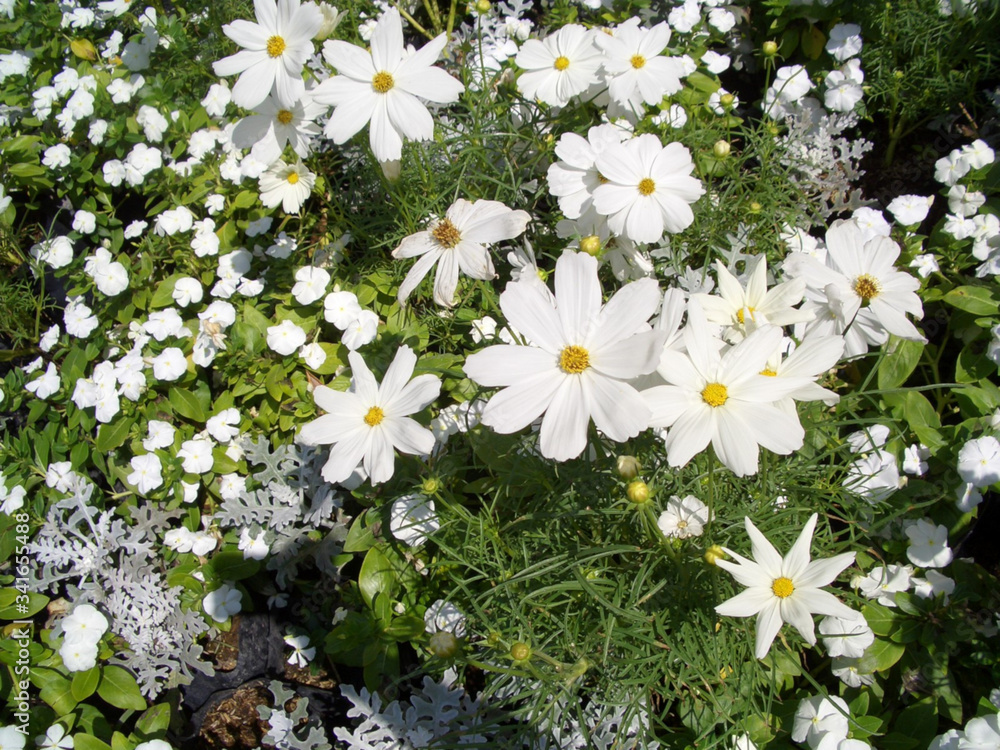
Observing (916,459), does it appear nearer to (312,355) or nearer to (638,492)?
(638,492)

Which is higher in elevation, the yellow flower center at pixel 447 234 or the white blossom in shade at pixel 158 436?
the yellow flower center at pixel 447 234

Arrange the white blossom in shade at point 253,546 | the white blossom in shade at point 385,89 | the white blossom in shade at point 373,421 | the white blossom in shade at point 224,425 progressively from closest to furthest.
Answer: the white blossom in shade at point 373,421, the white blossom in shade at point 385,89, the white blossom in shade at point 253,546, the white blossom in shade at point 224,425

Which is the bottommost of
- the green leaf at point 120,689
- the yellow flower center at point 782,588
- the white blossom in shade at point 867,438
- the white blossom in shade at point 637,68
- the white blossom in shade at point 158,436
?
the green leaf at point 120,689

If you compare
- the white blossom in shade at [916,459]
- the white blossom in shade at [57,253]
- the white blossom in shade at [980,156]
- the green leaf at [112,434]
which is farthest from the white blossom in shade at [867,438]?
the white blossom in shade at [57,253]

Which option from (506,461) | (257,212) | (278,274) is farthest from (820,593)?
(257,212)

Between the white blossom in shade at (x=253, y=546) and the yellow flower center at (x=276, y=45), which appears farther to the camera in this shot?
the white blossom in shade at (x=253, y=546)

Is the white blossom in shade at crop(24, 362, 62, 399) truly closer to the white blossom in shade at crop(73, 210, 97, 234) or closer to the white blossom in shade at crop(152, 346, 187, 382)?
the white blossom in shade at crop(152, 346, 187, 382)

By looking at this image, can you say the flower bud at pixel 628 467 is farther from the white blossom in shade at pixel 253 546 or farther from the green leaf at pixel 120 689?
the green leaf at pixel 120 689

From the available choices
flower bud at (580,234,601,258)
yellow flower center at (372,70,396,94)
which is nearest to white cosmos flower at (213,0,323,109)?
yellow flower center at (372,70,396,94)

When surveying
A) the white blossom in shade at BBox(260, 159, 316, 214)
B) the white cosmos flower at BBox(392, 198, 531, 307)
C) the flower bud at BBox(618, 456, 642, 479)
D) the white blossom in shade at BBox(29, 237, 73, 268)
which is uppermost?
the white cosmos flower at BBox(392, 198, 531, 307)
